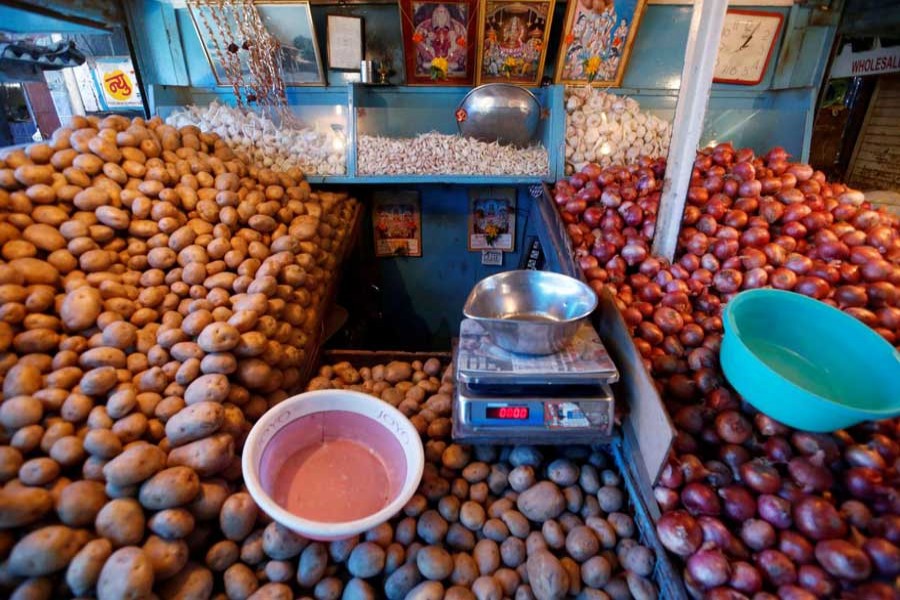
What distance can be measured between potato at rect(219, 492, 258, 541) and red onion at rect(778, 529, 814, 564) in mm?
1601

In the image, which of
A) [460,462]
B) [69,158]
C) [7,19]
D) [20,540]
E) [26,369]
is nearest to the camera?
[20,540]

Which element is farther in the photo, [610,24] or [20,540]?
[610,24]

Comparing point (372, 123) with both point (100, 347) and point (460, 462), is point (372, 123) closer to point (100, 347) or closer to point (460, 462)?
point (100, 347)

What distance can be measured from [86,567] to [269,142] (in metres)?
2.36

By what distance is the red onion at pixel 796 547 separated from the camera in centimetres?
114

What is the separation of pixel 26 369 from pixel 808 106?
4.32 metres

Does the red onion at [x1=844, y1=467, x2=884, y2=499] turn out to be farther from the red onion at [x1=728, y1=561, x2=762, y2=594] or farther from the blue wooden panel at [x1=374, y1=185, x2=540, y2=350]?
the blue wooden panel at [x1=374, y1=185, x2=540, y2=350]

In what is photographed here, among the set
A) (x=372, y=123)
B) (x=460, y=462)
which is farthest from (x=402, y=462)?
(x=372, y=123)

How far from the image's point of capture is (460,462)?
66.9 inches

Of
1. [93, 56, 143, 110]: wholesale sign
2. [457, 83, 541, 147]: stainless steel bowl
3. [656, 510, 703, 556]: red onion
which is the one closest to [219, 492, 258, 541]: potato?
[656, 510, 703, 556]: red onion

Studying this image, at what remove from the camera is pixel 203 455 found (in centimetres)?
133

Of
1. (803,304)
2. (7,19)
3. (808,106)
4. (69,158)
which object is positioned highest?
(7,19)

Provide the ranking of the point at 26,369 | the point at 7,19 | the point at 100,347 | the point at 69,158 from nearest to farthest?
1. the point at 26,369
2. the point at 100,347
3. the point at 69,158
4. the point at 7,19

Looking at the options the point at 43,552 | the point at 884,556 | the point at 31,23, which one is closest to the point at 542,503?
the point at 884,556
